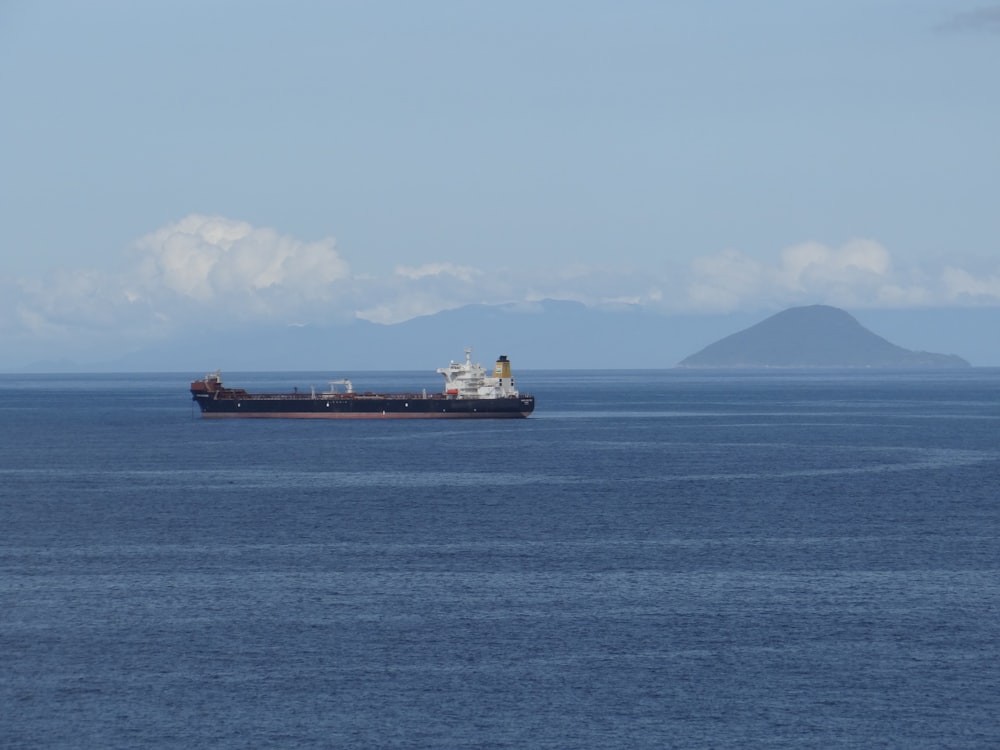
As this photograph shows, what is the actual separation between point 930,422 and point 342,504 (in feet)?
409

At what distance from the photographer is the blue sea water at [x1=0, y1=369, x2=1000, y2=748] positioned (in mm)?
43031

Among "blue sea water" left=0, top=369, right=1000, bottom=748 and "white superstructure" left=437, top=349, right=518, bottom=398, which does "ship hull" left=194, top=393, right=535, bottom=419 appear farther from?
"blue sea water" left=0, top=369, right=1000, bottom=748

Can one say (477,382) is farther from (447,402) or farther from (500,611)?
(500,611)

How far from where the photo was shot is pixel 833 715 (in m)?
43.2

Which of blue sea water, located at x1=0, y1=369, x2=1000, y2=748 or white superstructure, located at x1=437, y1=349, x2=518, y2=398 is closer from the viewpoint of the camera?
blue sea water, located at x1=0, y1=369, x2=1000, y2=748

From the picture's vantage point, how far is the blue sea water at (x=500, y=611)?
43.0m

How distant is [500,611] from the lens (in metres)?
56.7

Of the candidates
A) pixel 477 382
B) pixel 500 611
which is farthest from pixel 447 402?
pixel 500 611

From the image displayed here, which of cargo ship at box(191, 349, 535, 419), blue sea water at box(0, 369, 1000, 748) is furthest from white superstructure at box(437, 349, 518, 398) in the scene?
blue sea water at box(0, 369, 1000, 748)

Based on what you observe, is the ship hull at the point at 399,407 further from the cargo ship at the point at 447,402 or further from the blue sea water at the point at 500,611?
the blue sea water at the point at 500,611

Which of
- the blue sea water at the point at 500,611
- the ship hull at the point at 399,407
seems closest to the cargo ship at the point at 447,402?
the ship hull at the point at 399,407

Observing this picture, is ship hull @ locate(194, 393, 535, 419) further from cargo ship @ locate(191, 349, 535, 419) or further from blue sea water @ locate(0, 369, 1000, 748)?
blue sea water @ locate(0, 369, 1000, 748)

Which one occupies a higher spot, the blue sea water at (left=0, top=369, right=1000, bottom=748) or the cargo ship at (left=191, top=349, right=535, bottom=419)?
the cargo ship at (left=191, top=349, right=535, bottom=419)

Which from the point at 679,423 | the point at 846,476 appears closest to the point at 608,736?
the point at 846,476
